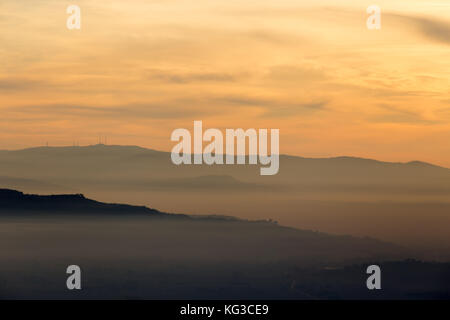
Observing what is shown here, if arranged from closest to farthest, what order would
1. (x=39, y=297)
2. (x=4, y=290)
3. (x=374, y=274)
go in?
(x=374, y=274)
(x=39, y=297)
(x=4, y=290)

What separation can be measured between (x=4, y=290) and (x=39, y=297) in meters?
20.8

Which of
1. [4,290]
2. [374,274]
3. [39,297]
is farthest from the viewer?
[4,290]
